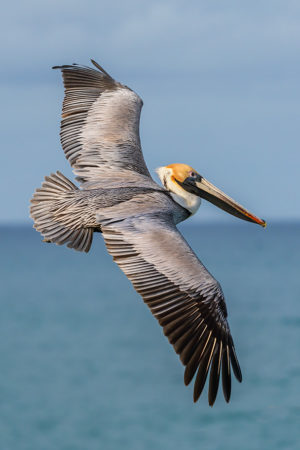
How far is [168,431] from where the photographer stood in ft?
112

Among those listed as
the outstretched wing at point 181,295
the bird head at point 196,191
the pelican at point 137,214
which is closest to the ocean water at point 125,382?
the pelican at point 137,214

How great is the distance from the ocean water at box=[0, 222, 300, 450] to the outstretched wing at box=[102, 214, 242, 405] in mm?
24007

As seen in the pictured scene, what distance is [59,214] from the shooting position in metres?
8.74

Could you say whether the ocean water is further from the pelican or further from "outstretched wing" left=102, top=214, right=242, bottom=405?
"outstretched wing" left=102, top=214, right=242, bottom=405

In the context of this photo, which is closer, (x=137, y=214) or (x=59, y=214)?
(x=137, y=214)

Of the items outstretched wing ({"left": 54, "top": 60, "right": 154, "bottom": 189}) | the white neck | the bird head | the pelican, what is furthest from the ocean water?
the bird head

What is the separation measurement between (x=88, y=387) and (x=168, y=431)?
5350 mm

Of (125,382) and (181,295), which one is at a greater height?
(181,295)

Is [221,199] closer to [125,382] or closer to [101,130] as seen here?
[101,130]

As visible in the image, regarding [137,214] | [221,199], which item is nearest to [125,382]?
[221,199]

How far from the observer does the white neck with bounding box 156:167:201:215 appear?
923 cm

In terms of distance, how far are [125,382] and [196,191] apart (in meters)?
→ 30.6

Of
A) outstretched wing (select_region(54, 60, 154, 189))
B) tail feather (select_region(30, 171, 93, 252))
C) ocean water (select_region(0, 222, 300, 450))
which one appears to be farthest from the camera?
ocean water (select_region(0, 222, 300, 450))

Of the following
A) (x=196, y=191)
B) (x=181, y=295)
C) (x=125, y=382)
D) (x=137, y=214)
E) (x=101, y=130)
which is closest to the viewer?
(x=181, y=295)
